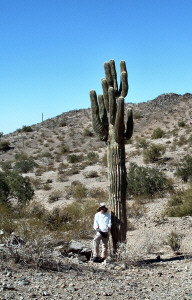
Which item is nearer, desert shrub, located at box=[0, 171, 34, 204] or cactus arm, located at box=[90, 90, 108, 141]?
cactus arm, located at box=[90, 90, 108, 141]

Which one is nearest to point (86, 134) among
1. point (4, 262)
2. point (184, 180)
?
point (184, 180)

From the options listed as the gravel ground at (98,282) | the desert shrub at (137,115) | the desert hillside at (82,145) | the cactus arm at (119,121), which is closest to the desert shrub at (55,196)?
the desert hillside at (82,145)

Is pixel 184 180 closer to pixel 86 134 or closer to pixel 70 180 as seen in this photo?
pixel 70 180

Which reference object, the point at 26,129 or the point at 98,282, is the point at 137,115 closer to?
the point at 26,129

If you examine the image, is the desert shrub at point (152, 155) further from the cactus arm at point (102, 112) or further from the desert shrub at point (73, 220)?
the cactus arm at point (102, 112)

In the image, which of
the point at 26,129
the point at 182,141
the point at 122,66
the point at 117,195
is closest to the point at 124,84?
the point at 122,66

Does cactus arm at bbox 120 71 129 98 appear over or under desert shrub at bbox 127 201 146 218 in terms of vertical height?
over

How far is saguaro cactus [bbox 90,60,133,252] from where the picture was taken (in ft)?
27.6

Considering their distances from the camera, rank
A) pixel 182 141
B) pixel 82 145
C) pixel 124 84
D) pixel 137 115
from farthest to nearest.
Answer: pixel 137 115 < pixel 82 145 < pixel 182 141 < pixel 124 84

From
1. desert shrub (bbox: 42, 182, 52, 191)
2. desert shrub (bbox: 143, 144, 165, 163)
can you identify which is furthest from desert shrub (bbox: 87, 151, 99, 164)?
desert shrub (bbox: 42, 182, 52, 191)

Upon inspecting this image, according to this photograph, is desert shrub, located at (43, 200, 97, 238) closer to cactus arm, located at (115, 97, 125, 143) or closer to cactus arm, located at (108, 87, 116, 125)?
cactus arm, located at (115, 97, 125, 143)

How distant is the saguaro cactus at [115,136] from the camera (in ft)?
27.6

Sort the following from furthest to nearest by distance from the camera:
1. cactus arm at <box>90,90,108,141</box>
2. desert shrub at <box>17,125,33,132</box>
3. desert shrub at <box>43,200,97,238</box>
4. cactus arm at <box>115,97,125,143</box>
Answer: desert shrub at <box>17,125,33,132</box>
desert shrub at <box>43,200,97,238</box>
cactus arm at <box>90,90,108,141</box>
cactus arm at <box>115,97,125,143</box>

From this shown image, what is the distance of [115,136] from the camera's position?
8.60 meters
